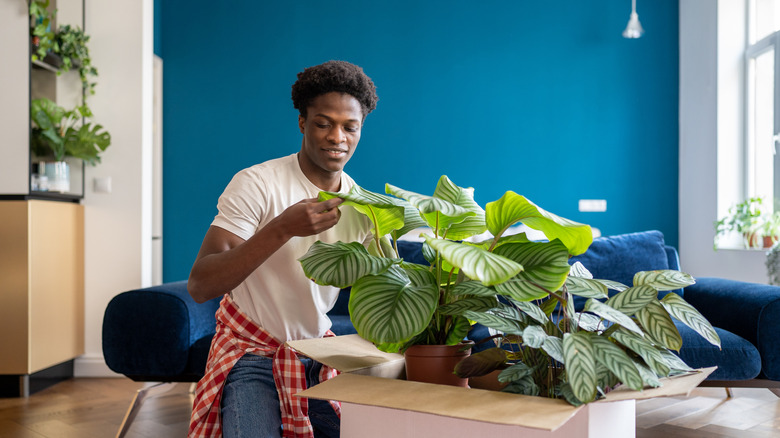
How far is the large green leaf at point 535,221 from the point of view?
0.84 metres

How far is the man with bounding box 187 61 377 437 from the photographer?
1193 mm

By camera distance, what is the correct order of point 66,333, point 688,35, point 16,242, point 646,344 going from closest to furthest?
point 646,344
point 16,242
point 66,333
point 688,35

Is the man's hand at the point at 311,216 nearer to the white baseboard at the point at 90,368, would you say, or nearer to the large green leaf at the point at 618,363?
the large green leaf at the point at 618,363

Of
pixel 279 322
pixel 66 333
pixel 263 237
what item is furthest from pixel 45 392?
pixel 263 237

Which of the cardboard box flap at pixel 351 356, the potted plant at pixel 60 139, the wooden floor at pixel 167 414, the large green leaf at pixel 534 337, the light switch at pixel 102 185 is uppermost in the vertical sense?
the potted plant at pixel 60 139

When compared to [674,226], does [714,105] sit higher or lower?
higher

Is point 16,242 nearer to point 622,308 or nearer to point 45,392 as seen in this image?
point 45,392

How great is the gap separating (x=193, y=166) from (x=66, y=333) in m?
1.87

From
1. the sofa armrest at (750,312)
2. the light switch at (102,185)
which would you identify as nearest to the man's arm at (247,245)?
the sofa armrest at (750,312)

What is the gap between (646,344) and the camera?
2.61 ft

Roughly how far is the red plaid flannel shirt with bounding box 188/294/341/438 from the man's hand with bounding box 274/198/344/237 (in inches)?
12.3

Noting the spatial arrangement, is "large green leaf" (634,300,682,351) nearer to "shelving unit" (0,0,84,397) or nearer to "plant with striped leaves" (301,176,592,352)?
"plant with striped leaves" (301,176,592,352)

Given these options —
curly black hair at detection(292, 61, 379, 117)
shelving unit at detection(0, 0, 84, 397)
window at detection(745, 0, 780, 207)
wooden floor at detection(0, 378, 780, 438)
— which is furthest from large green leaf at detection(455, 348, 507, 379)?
window at detection(745, 0, 780, 207)

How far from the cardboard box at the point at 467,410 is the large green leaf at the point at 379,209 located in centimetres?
24
